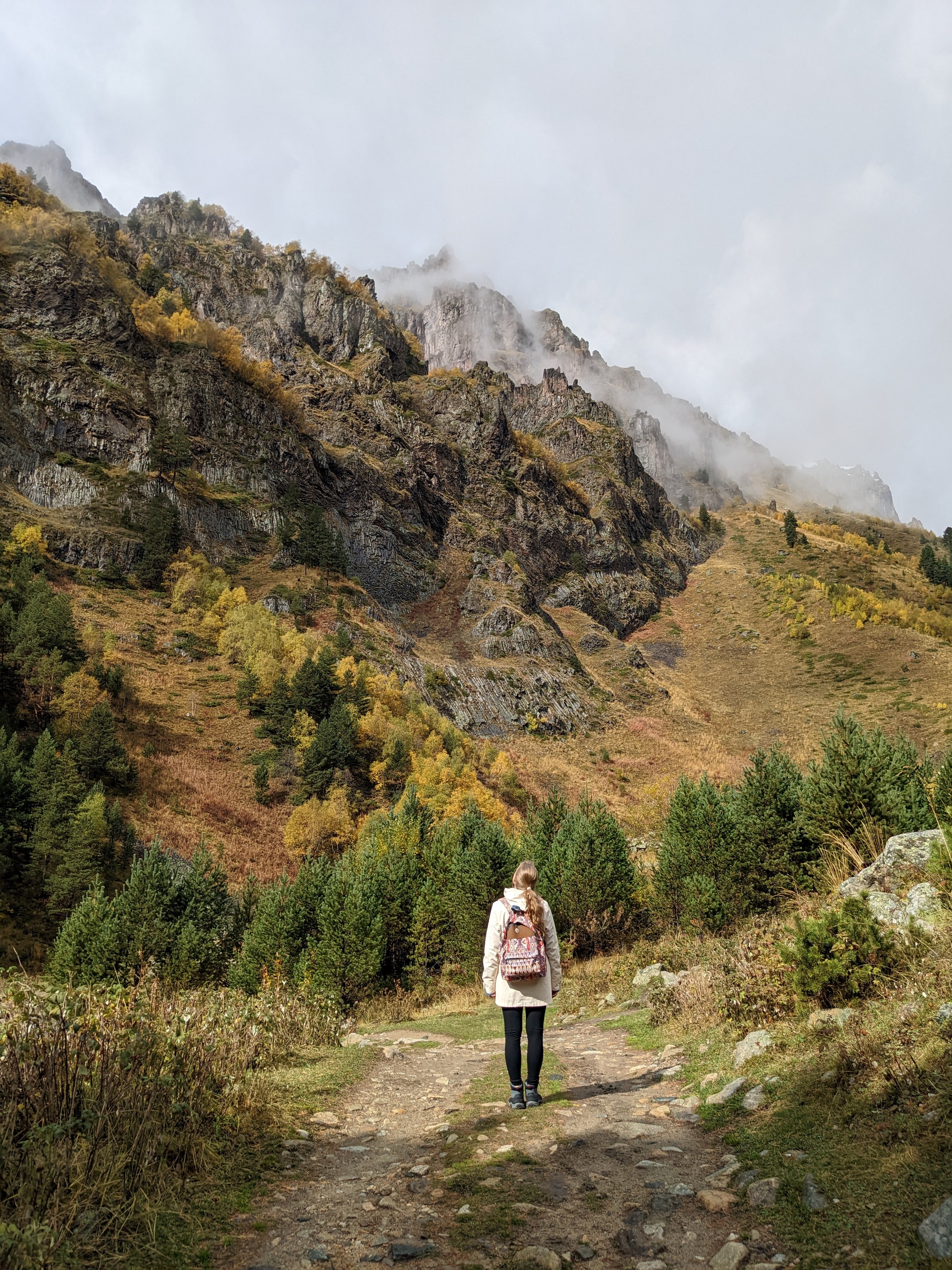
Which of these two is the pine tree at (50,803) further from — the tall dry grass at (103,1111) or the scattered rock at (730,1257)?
the scattered rock at (730,1257)

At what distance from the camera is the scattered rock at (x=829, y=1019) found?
6.12 meters

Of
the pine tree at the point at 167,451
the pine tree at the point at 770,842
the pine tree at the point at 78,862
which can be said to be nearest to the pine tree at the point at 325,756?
the pine tree at the point at 78,862

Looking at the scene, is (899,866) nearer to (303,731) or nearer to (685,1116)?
(685,1116)

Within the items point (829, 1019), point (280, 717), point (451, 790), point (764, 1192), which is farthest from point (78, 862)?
point (764, 1192)

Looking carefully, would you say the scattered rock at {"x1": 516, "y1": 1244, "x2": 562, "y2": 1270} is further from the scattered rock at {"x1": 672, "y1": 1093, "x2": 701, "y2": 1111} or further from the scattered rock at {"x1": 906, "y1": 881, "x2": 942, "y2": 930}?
the scattered rock at {"x1": 906, "y1": 881, "x2": 942, "y2": 930}

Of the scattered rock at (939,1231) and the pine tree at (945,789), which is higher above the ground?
the pine tree at (945,789)

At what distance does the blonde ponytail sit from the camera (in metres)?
6.63

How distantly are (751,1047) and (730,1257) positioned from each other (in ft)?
13.5

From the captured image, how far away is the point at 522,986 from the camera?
21.4 ft

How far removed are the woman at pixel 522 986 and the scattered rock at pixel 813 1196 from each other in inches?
109

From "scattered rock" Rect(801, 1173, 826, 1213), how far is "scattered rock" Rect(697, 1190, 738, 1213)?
474 millimetres

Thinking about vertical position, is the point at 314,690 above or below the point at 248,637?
below

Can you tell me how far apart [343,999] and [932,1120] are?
18923 mm

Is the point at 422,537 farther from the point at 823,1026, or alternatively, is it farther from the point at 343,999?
the point at 823,1026
